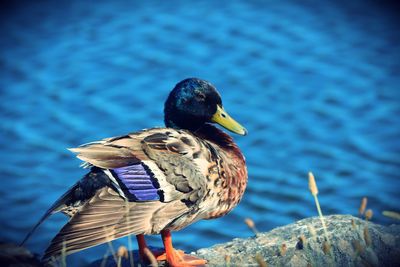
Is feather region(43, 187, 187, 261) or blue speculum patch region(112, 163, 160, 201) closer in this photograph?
feather region(43, 187, 187, 261)

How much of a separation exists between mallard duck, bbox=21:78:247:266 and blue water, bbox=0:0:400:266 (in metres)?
2.89

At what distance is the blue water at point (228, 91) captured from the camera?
8.96 metres

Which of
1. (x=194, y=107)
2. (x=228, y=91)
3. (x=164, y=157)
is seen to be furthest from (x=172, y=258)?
(x=228, y=91)

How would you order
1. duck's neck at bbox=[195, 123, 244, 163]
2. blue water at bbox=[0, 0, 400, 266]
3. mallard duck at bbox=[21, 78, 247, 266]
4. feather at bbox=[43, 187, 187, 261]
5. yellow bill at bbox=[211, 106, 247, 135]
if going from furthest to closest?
blue water at bbox=[0, 0, 400, 266] → yellow bill at bbox=[211, 106, 247, 135] → duck's neck at bbox=[195, 123, 244, 163] → mallard duck at bbox=[21, 78, 247, 266] → feather at bbox=[43, 187, 187, 261]

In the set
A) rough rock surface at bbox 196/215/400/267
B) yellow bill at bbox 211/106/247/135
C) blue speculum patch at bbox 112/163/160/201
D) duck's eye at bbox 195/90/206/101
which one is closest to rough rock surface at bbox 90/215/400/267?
rough rock surface at bbox 196/215/400/267

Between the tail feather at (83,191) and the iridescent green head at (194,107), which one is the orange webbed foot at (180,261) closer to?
the tail feather at (83,191)

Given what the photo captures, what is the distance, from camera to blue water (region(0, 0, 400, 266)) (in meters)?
8.96

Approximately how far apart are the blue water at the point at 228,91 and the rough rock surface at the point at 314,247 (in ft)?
9.17

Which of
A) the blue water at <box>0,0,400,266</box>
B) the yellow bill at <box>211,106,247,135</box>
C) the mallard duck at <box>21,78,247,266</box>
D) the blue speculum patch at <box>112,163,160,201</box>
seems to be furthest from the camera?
the blue water at <box>0,0,400,266</box>

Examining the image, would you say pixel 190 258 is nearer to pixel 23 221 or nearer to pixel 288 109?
pixel 23 221

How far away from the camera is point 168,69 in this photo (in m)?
10.7

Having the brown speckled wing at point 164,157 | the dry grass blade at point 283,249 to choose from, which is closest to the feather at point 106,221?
the brown speckled wing at point 164,157

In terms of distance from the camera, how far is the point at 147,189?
504cm

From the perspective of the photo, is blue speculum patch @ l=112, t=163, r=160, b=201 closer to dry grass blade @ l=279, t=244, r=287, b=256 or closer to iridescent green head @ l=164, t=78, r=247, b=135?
dry grass blade @ l=279, t=244, r=287, b=256
